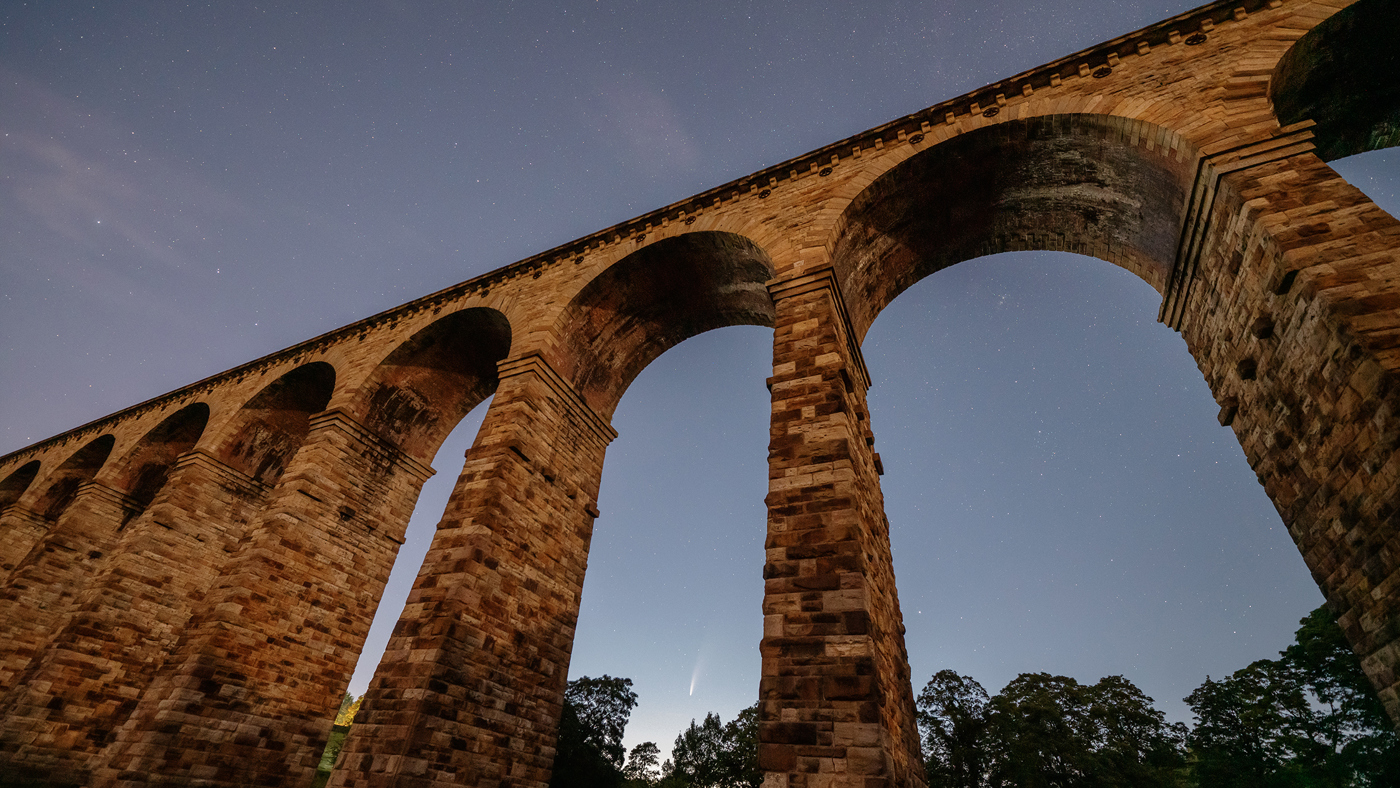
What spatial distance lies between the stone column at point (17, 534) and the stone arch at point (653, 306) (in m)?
21.6

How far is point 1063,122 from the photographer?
918cm

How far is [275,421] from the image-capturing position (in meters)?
16.4

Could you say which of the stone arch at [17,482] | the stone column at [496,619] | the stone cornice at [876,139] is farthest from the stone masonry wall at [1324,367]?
the stone arch at [17,482]

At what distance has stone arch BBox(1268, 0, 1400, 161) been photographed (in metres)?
7.79

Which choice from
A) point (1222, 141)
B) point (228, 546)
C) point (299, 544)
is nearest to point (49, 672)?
point (228, 546)

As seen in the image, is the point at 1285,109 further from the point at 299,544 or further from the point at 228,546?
the point at 228,546

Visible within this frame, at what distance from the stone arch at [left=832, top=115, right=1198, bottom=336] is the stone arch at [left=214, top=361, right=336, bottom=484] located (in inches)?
580

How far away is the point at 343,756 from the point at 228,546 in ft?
37.0

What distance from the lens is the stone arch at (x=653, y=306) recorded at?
38.9ft

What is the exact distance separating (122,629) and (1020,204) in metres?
21.8

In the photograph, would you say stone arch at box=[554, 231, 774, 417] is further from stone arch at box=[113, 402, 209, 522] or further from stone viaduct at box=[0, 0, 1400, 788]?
stone arch at box=[113, 402, 209, 522]

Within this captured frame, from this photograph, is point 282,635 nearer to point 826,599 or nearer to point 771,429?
point 771,429

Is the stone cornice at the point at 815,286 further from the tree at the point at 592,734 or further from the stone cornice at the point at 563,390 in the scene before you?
the tree at the point at 592,734

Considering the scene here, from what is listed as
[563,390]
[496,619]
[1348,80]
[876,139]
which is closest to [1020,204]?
[876,139]
